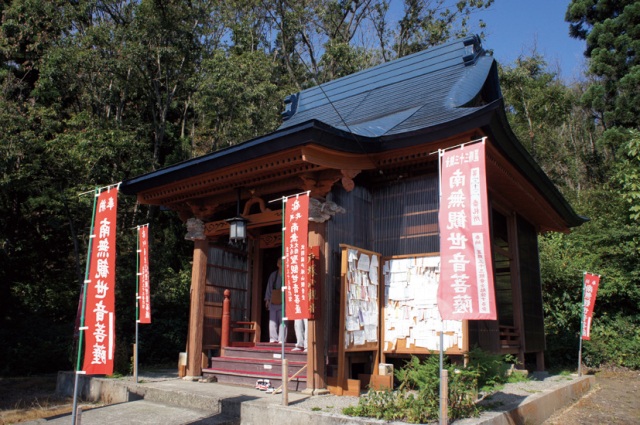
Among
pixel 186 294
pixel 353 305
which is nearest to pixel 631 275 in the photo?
pixel 353 305

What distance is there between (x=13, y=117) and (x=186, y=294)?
22.6 ft

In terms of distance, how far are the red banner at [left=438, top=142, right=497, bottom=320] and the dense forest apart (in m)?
7.53

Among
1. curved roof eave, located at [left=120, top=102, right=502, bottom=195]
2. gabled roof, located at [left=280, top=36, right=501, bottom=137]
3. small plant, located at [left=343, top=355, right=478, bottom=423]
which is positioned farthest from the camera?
gabled roof, located at [left=280, top=36, right=501, bottom=137]

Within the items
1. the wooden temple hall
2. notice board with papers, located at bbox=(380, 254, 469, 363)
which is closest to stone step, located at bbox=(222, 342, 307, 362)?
the wooden temple hall

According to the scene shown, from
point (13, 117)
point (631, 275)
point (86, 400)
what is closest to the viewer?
point (86, 400)

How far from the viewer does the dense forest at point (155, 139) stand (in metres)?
13.6

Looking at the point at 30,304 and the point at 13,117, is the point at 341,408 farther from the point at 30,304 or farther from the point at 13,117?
the point at 30,304

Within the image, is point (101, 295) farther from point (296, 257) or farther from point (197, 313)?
point (197, 313)

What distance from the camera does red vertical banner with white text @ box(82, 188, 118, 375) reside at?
18.3 feet

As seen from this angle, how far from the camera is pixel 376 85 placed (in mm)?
11445

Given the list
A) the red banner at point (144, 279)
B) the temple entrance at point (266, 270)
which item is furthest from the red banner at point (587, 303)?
the red banner at point (144, 279)

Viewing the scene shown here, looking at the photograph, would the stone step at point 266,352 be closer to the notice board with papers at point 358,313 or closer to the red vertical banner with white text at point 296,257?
the notice board with papers at point 358,313

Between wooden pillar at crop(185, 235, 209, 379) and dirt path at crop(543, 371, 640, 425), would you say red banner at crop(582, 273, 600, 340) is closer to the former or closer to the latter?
dirt path at crop(543, 371, 640, 425)

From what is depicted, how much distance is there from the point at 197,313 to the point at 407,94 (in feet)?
19.7
